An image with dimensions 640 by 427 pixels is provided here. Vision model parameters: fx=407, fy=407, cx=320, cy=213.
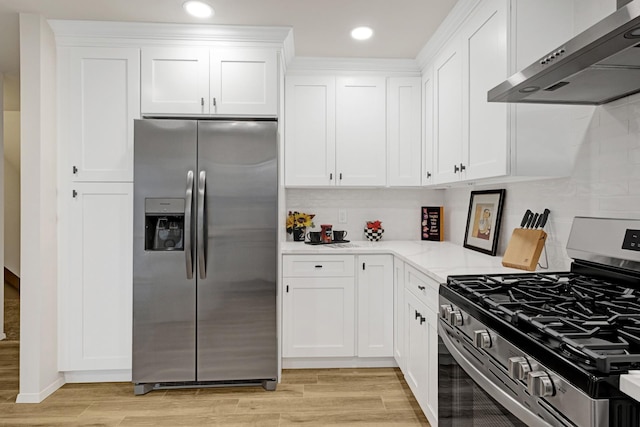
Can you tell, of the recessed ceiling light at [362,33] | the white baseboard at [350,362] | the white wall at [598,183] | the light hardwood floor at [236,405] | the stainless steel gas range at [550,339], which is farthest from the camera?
the white baseboard at [350,362]

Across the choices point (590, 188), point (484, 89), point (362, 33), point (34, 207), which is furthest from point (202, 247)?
point (590, 188)

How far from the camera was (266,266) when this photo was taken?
2660 millimetres

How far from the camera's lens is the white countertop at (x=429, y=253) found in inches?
80.7

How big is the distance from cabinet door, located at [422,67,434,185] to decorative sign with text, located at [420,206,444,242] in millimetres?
408

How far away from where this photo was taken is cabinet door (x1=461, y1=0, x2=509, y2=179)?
1.91m

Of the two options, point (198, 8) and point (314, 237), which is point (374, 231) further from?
point (198, 8)

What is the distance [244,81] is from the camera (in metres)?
2.78

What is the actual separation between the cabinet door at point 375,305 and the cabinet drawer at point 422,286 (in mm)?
349

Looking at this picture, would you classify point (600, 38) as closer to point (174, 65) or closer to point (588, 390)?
point (588, 390)

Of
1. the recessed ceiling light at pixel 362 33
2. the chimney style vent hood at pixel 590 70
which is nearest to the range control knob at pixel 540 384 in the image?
the chimney style vent hood at pixel 590 70

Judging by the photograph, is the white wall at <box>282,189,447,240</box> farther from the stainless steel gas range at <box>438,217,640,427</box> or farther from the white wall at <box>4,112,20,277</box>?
the white wall at <box>4,112,20,277</box>

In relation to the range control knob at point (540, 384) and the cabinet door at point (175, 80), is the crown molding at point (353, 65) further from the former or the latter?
the range control knob at point (540, 384)

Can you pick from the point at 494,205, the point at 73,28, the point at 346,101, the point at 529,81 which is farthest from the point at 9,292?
the point at 529,81

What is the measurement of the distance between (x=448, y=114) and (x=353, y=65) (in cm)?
99
